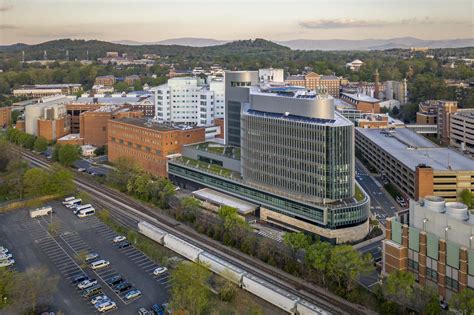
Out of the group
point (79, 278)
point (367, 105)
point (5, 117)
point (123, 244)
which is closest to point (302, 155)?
point (123, 244)

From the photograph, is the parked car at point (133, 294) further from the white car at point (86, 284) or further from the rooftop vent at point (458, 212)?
the rooftop vent at point (458, 212)

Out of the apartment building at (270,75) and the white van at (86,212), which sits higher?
the apartment building at (270,75)

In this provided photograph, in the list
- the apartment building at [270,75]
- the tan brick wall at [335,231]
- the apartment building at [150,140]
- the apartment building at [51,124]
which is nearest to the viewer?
the tan brick wall at [335,231]

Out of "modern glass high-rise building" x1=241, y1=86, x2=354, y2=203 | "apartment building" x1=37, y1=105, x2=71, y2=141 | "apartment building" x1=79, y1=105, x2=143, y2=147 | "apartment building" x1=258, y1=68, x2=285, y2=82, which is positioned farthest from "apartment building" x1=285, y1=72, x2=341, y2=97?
"modern glass high-rise building" x1=241, y1=86, x2=354, y2=203

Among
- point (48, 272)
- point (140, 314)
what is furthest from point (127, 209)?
point (140, 314)

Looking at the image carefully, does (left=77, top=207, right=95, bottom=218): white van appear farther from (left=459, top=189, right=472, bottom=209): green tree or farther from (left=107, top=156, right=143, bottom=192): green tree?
(left=459, top=189, right=472, bottom=209): green tree

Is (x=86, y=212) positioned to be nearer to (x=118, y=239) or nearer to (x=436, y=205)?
(x=118, y=239)

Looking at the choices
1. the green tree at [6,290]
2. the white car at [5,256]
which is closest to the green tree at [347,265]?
the green tree at [6,290]
